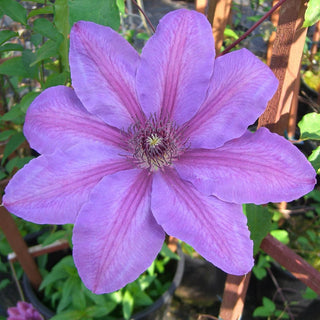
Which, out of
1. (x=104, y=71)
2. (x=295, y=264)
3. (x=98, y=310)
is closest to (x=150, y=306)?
Answer: (x=98, y=310)

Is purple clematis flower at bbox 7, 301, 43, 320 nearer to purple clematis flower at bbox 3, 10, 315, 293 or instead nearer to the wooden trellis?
the wooden trellis

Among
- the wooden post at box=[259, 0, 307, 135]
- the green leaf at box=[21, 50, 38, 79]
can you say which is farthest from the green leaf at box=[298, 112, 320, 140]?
the green leaf at box=[21, 50, 38, 79]

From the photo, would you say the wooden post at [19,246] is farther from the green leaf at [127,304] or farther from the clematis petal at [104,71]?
the clematis petal at [104,71]

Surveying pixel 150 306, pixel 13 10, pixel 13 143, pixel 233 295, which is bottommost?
pixel 150 306

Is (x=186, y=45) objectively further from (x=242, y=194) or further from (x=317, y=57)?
(x=317, y=57)

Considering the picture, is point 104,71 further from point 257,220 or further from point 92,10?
point 257,220

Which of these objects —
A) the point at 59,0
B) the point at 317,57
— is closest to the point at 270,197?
the point at 59,0

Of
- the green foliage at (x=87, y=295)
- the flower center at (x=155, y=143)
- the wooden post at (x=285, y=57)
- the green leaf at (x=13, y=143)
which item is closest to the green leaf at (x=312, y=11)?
the wooden post at (x=285, y=57)
